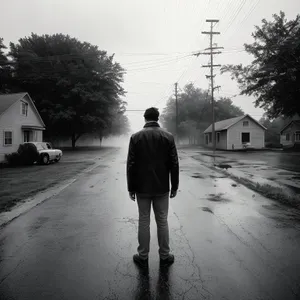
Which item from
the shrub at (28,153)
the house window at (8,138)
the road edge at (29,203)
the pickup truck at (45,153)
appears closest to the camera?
the road edge at (29,203)

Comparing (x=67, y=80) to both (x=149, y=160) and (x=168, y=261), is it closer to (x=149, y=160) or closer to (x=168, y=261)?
(x=149, y=160)

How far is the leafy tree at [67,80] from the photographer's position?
37031 millimetres

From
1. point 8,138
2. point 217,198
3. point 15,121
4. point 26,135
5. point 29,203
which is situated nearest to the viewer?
point 29,203

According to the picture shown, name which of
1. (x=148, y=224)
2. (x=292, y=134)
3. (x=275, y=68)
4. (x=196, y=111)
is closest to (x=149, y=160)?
(x=148, y=224)

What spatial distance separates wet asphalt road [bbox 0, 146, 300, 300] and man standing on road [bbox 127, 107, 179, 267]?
270 mm

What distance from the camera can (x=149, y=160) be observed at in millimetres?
3457

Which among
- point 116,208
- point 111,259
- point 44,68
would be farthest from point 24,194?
point 44,68

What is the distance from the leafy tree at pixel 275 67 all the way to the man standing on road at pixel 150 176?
2792cm

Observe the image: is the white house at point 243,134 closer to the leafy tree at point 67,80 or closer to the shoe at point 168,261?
the leafy tree at point 67,80

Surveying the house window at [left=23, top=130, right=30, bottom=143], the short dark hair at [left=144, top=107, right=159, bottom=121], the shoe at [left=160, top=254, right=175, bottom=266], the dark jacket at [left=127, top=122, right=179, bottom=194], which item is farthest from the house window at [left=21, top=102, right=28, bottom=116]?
the shoe at [left=160, top=254, right=175, bottom=266]

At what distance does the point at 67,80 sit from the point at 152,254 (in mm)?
37926

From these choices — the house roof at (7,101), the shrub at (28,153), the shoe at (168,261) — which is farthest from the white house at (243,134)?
the shoe at (168,261)

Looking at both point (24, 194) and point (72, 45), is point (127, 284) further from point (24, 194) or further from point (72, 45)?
point (72, 45)

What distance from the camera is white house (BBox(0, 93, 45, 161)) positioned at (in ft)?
68.0
